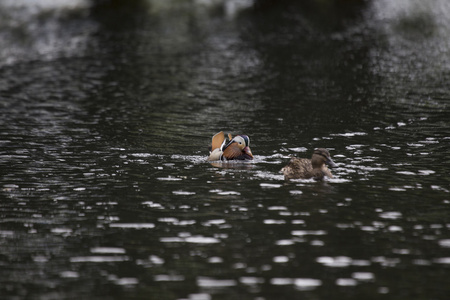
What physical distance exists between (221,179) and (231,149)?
194cm

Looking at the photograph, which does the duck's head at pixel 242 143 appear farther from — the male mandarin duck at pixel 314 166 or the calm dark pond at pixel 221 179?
the male mandarin duck at pixel 314 166

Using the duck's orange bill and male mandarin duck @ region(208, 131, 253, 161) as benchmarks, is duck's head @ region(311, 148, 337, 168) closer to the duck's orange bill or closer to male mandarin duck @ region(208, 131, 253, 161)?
male mandarin duck @ region(208, 131, 253, 161)

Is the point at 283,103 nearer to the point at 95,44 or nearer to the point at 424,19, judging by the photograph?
the point at 95,44

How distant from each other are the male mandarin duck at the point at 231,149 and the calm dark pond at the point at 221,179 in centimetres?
47

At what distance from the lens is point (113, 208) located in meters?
16.7

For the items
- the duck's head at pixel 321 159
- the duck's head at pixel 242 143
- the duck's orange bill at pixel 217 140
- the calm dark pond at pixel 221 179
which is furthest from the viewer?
the duck's orange bill at pixel 217 140

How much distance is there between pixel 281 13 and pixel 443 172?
64987 millimetres

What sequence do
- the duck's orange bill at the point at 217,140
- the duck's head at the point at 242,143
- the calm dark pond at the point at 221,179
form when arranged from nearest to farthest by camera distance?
the calm dark pond at the point at 221,179, the duck's head at the point at 242,143, the duck's orange bill at the point at 217,140

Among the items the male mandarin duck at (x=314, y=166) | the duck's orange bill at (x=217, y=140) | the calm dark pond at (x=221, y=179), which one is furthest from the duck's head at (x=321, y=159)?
the duck's orange bill at (x=217, y=140)

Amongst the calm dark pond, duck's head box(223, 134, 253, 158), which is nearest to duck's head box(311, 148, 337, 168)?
the calm dark pond

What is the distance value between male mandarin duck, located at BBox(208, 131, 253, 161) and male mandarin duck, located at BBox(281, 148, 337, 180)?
233cm

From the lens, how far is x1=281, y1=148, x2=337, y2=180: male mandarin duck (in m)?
19.0

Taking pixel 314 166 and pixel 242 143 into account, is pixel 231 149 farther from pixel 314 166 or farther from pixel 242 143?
pixel 314 166

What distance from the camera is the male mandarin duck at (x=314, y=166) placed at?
62.3ft
